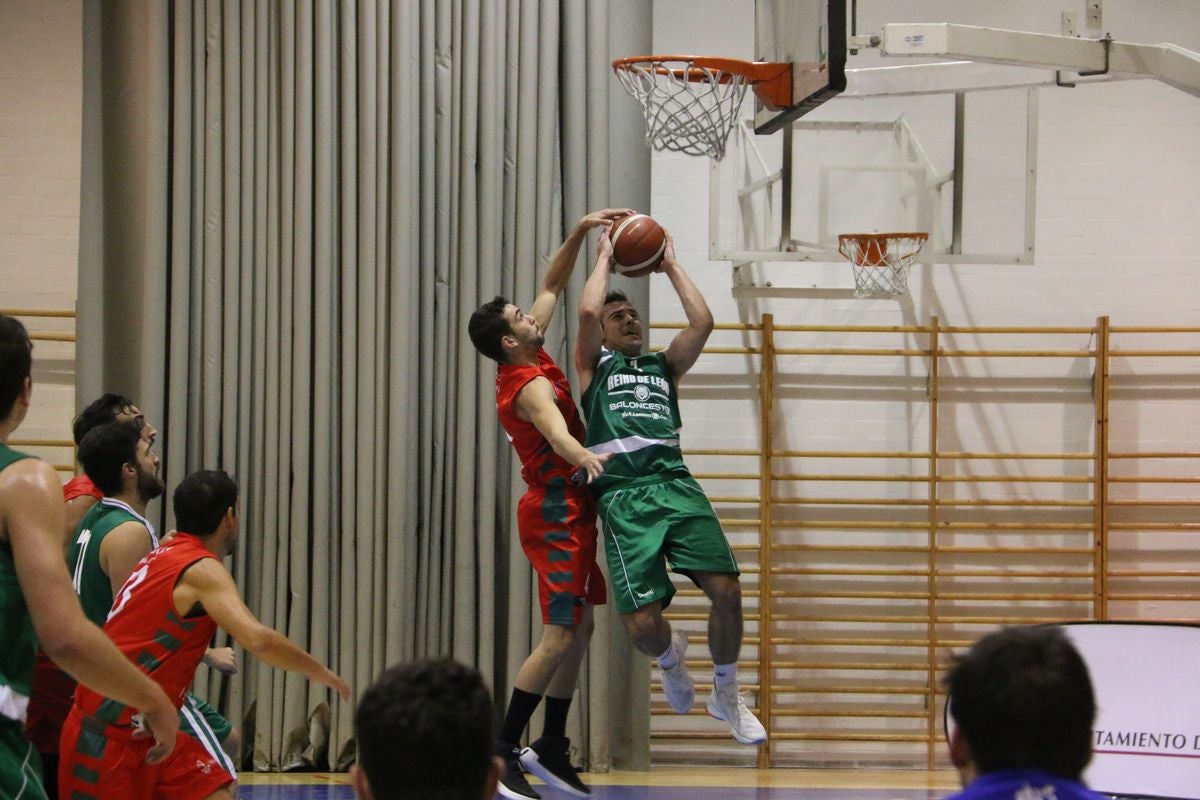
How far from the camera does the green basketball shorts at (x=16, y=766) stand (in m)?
2.33

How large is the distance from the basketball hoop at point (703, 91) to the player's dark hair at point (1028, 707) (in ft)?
11.7

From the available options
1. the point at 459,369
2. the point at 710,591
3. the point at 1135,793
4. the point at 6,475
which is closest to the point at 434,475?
the point at 459,369

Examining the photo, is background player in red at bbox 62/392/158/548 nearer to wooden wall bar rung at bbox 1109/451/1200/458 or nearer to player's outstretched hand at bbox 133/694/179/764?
player's outstretched hand at bbox 133/694/179/764

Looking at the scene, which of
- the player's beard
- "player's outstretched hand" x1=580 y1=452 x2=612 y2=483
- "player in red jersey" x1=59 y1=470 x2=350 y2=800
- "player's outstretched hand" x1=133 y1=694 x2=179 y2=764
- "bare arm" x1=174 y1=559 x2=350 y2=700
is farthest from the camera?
"player's outstretched hand" x1=580 y1=452 x2=612 y2=483

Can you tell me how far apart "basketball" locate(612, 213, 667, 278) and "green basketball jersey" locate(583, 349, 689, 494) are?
376 mm

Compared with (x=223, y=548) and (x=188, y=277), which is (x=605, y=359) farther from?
(x=188, y=277)

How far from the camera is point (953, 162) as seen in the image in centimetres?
748

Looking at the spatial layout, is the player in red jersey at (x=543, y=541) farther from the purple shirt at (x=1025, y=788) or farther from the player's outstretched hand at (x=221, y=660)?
the purple shirt at (x=1025, y=788)

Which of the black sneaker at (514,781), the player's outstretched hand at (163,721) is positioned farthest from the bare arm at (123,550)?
the black sneaker at (514,781)

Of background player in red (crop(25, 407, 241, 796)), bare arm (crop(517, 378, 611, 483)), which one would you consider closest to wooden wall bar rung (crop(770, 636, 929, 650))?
bare arm (crop(517, 378, 611, 483))

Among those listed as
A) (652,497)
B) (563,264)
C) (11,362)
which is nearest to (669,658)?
(652,497)

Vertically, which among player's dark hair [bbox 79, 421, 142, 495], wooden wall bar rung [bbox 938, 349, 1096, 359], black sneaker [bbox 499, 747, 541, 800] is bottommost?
black sneaker [bbox 499, 747, 541, 800]

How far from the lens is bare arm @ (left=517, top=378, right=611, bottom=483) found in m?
4.70

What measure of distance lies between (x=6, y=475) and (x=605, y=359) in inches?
127
